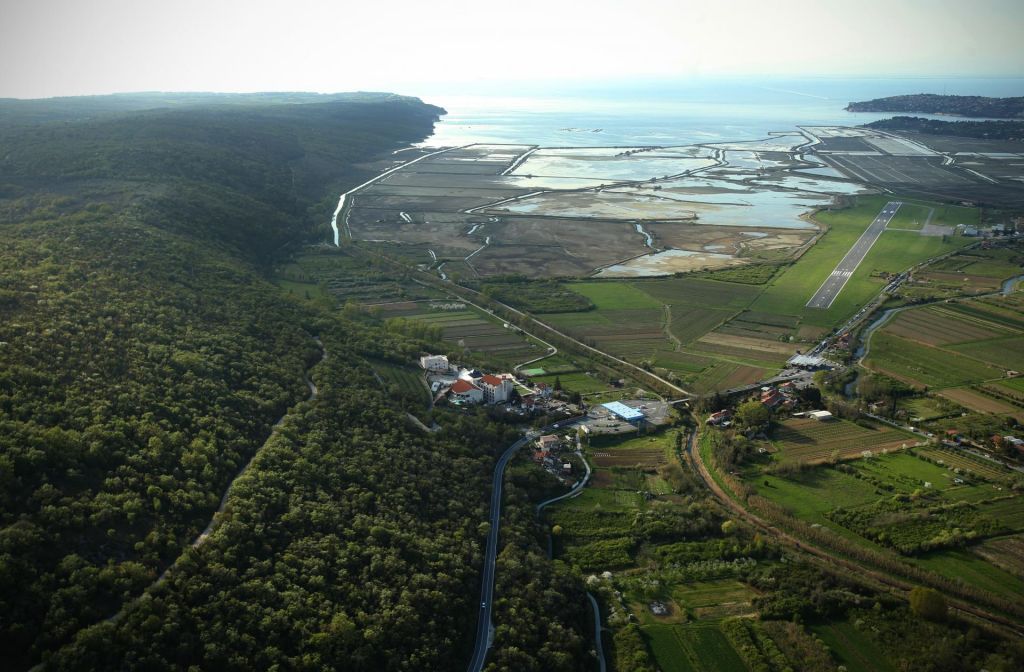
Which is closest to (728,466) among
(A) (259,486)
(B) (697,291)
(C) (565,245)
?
(A) (259,486)

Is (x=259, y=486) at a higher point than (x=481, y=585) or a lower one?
higher

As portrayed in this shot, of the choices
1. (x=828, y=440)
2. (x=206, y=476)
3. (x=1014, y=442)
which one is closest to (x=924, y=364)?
(x=1014, y=442)

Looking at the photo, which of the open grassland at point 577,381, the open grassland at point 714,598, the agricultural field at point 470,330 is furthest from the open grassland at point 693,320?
the open grassland at point 714,598

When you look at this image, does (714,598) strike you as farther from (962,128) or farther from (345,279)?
(962,128)

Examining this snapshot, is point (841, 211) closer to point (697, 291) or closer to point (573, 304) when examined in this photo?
point (697, 291)

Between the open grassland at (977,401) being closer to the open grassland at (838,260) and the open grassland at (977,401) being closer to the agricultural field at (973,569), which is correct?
the open grassland at (838,260)

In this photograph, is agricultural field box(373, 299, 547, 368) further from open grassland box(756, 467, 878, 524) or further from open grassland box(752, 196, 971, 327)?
open grassland box(752, 196, 971, 327)
